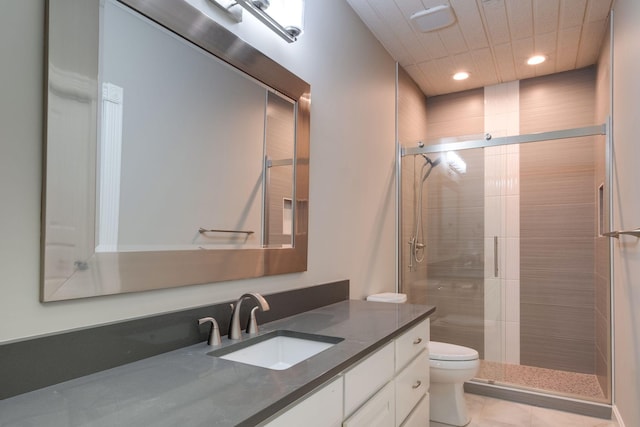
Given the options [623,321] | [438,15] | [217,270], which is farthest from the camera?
[438,15]

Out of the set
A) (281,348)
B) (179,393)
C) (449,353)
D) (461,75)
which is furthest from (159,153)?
(461,75)

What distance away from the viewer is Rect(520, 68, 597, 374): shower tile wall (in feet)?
10.5

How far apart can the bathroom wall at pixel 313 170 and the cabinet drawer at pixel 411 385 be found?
0.63 metres

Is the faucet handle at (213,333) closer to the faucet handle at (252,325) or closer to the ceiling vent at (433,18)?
the faucet handle at (252,325)

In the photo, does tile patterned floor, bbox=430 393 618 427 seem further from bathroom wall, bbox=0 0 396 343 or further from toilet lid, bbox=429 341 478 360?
bathroom wall, bbox=0 0 396 343

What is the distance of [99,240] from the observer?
1111 millimetres

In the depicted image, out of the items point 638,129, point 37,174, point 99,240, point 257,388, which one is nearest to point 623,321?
point 638,129

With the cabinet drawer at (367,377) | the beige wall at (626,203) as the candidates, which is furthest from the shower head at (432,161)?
the cabinet drawer at (367,377)

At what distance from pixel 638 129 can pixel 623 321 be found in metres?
1.10

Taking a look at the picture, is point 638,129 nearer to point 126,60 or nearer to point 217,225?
point 217,225

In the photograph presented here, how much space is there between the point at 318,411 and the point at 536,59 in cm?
329

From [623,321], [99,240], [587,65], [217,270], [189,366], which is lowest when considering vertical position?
[623,321]

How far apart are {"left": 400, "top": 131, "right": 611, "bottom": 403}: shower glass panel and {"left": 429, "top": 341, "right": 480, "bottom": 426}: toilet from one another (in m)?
0.74

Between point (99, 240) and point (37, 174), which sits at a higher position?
point (37, 174)
